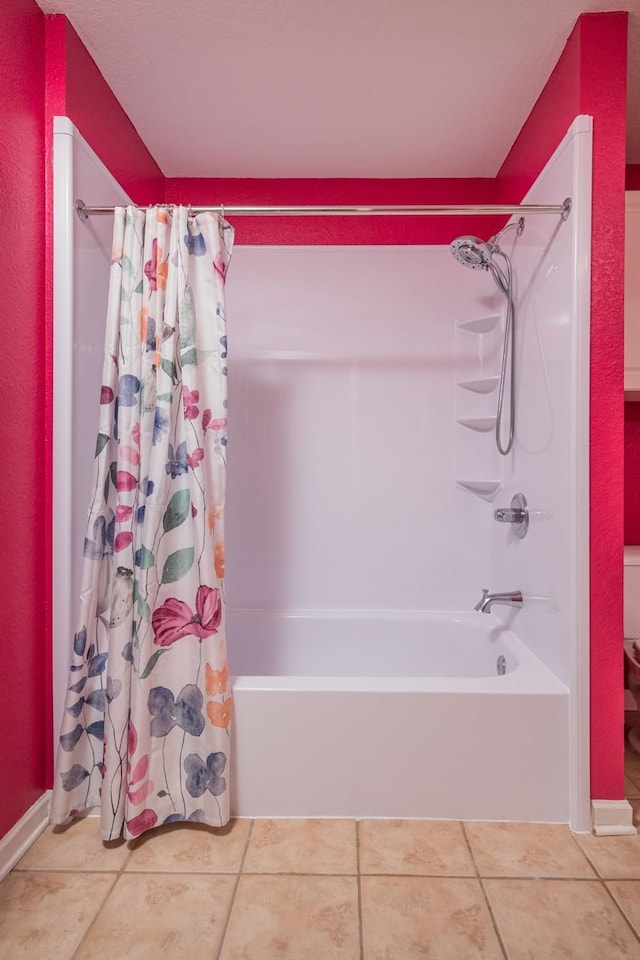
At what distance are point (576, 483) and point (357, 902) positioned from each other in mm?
1240

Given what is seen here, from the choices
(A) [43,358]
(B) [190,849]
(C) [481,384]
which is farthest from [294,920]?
(C) [481,384]

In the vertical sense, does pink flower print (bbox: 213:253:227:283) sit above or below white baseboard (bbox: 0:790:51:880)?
above

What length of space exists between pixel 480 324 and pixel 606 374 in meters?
0.91

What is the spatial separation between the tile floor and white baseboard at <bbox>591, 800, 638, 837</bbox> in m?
0.02

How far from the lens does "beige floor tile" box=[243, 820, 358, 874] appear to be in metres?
1.45

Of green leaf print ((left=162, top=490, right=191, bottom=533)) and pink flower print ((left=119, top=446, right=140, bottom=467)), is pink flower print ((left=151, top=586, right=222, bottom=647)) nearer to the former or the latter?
green leaf print ((left=162, top=490, right=191, bottom=533))

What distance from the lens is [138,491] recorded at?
62.2 inches

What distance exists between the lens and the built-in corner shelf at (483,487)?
93.3 inches

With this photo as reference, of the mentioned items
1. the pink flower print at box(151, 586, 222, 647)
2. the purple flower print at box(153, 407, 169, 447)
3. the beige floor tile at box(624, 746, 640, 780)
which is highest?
the purple flower print at box(153, 407, 169, 447)

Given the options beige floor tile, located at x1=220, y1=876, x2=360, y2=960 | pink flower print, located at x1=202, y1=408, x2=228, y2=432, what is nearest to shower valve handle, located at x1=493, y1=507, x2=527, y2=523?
pink flower print, located at x1=202, y1=408, x2=228, y2=432

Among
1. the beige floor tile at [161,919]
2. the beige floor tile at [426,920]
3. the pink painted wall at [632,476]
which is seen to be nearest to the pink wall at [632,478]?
the pink painted wall at [632,476]

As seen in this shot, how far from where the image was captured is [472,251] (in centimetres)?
196

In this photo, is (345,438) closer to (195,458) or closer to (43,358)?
(195,458)

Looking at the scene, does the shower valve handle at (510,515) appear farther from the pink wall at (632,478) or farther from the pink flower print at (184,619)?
the pink flower print at (184,619)
